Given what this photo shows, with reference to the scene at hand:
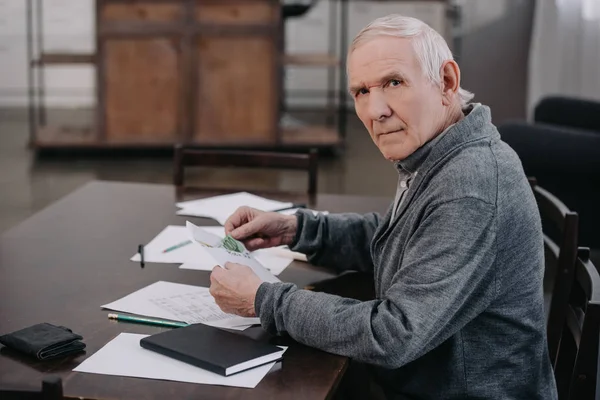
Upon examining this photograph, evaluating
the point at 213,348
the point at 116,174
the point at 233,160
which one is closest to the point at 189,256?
the point at 213,348

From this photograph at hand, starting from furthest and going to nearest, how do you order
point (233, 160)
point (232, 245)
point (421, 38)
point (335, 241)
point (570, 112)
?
point (570, 112) → point (233, 160) → point (335, 241) → point (232, 245) → point (421, 38)

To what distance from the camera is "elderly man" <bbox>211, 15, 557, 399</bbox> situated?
1.59 meters

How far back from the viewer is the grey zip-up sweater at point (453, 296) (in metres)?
1.58

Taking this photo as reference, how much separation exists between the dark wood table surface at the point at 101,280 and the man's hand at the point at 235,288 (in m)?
0.05

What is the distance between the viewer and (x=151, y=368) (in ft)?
5.19

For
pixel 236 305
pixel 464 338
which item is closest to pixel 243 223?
pixel 236 305

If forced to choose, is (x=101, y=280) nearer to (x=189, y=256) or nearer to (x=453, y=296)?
(x=189, y=256)

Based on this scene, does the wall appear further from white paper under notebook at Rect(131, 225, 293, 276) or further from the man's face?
the man's face

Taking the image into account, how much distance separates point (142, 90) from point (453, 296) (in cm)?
486

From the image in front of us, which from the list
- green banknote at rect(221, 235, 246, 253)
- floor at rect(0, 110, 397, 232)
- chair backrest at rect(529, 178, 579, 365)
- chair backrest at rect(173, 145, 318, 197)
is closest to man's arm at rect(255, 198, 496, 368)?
green banknote at rect(221, 235, 246, 253)

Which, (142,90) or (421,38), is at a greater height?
(421,38)

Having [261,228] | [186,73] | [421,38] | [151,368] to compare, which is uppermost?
[421,38]

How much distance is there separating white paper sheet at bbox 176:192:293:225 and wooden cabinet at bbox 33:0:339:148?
3497 mm

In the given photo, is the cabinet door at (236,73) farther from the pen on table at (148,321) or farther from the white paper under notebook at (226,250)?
the pen on table at (148,321)
